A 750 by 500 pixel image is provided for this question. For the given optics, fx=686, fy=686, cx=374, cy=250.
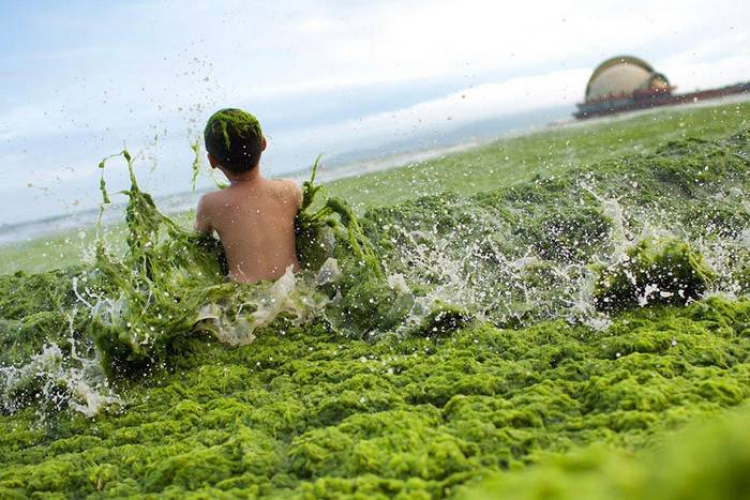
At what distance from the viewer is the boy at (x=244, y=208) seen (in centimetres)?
407

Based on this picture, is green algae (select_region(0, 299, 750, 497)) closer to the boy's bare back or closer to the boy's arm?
the boy's bare back

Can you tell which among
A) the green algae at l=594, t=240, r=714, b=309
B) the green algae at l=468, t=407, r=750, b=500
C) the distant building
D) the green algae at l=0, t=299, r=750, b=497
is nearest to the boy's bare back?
the green algae at l=0, t=299, r=750, b=497

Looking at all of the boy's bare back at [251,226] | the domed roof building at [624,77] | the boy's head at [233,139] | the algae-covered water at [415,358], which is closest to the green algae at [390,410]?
the algae-covered water at [415,358]

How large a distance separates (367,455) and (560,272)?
2349 mm

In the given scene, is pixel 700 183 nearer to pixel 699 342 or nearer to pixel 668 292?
pixel 668 292

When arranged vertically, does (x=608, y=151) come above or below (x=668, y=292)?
above

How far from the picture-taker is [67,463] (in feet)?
8.43

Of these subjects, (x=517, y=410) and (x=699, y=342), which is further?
(x=699, y=342)

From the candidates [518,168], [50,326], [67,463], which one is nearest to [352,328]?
[67,463]

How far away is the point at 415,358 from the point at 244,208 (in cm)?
163

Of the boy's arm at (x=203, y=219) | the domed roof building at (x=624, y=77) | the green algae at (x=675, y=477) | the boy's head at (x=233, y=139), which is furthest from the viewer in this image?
the domed roof building at (x=624, y=77)

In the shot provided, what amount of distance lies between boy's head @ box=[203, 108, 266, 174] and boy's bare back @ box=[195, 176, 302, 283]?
15cm

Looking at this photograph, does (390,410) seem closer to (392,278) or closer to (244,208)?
(392,278)

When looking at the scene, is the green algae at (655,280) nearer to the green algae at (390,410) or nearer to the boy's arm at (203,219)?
the green algae at (390,410)
